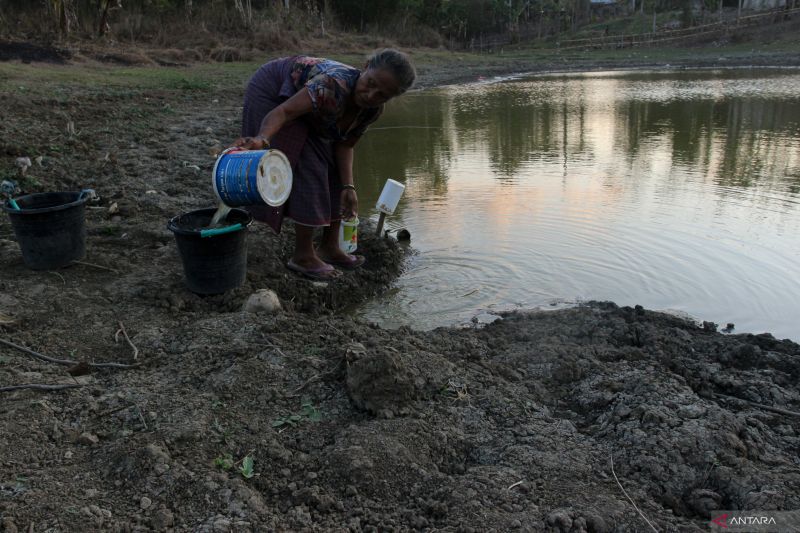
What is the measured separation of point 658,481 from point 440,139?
824 cm

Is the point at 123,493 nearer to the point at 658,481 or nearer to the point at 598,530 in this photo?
the point at 598,530

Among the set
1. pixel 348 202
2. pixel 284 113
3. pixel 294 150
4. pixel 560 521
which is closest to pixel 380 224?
pixel 348 202

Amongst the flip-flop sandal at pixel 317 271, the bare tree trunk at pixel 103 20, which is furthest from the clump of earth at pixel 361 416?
the bare tree trunk at pixel 103 20

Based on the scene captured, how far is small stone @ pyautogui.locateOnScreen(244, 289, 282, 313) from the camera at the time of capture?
10.8ft

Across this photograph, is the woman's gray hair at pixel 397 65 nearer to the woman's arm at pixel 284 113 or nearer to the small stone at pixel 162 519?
the woman's arm at pixel 284 113

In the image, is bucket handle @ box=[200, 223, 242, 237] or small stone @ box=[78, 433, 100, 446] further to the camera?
bucket handle @ box=[200, 223, 242, 237]

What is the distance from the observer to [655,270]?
4562 mm

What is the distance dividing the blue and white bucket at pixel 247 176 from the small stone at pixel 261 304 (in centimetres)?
52

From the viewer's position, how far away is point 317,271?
4023mm

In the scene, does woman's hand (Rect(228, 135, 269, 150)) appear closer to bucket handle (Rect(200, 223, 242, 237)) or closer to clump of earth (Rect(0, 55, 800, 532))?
bucket handle (Rect(200, 223, 242, 237))

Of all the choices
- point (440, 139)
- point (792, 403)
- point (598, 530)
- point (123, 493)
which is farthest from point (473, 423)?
point (440, 139)

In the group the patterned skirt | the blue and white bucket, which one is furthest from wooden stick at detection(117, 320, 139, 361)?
the patterned skirt

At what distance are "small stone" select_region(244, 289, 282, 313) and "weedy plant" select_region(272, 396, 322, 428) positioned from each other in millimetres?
967

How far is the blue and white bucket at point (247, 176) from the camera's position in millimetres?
2961
